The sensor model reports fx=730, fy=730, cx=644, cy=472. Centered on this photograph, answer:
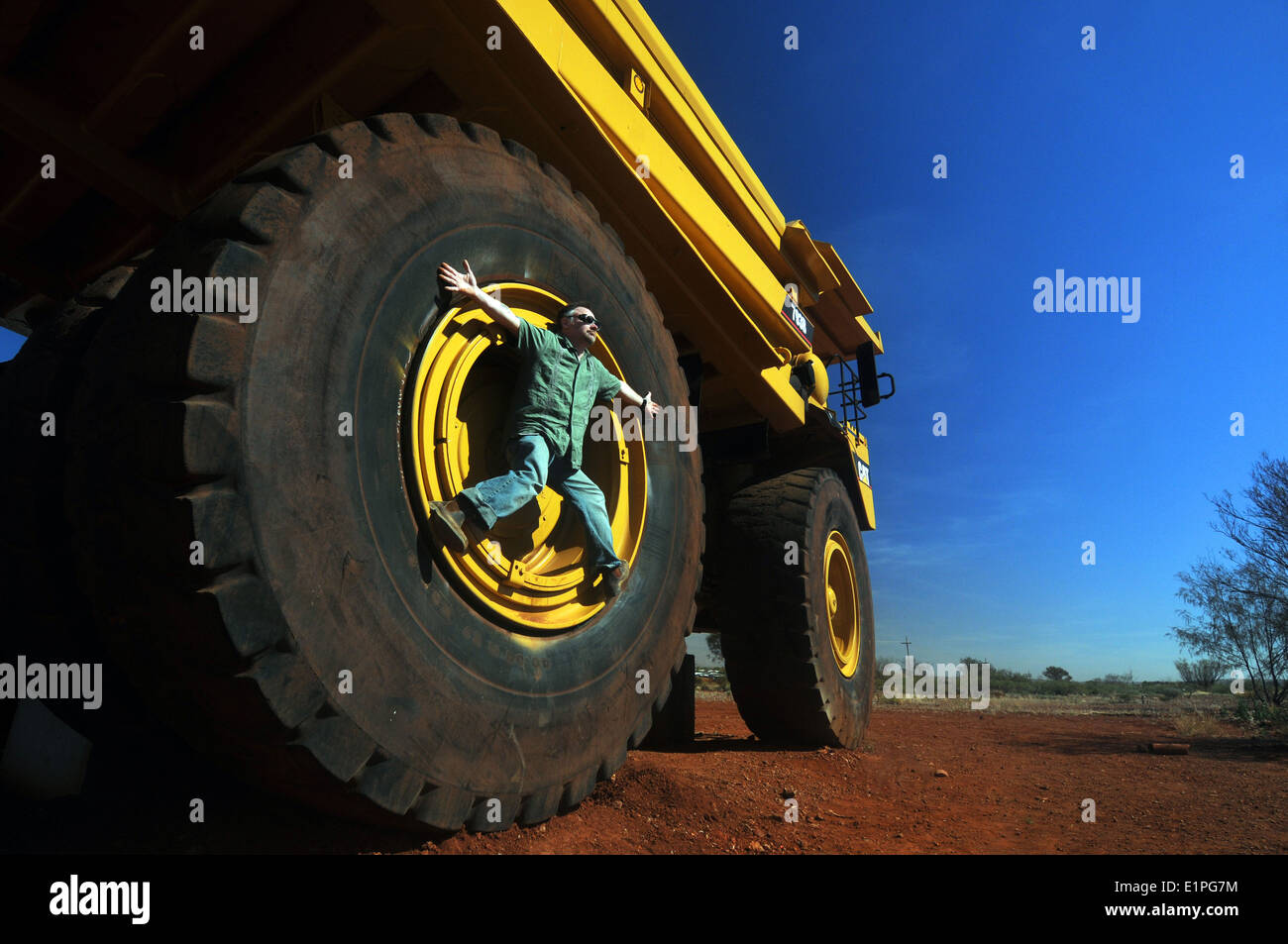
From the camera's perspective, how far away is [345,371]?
1807 mm

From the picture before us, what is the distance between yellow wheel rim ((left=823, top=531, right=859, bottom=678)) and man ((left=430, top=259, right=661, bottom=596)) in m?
3.83

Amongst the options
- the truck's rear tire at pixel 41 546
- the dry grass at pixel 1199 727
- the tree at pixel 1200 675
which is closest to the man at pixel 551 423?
the truck's rear tire at pixel 41 546

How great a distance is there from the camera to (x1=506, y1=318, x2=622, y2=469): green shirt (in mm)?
2396

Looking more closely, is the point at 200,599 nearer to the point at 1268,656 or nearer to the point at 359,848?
the point at 359,848

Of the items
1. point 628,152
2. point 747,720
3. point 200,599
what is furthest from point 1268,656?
point 200,599

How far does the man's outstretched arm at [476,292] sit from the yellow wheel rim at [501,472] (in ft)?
0.15

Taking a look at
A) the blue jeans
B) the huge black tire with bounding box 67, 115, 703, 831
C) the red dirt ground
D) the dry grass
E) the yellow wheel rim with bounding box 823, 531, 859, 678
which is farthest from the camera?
the dry grass

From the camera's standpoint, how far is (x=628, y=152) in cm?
313

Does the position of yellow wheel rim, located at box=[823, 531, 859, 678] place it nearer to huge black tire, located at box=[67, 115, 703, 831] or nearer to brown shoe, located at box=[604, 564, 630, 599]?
brown shoe, located at box=[604, 564, 630, 599]

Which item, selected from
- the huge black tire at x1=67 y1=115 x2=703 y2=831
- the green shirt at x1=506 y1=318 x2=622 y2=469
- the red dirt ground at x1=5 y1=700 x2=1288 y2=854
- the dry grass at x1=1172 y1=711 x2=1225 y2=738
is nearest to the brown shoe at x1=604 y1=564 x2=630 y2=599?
the huge black tire at x1=67 y1=115 x2=703 y2=831

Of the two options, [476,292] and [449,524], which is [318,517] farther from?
[476,292]

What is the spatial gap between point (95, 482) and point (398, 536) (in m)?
0.65

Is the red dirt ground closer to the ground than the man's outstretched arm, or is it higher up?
closer to the ground

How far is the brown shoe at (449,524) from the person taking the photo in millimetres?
1980
